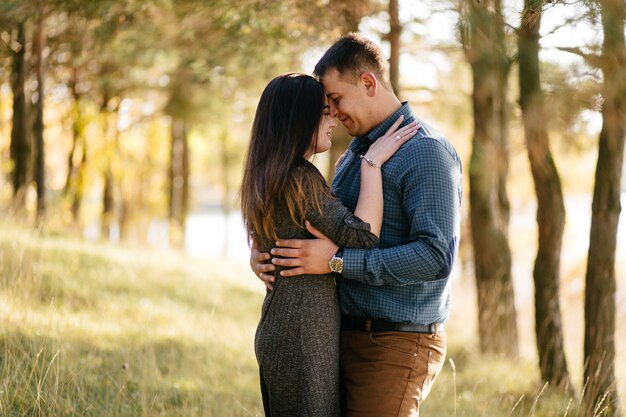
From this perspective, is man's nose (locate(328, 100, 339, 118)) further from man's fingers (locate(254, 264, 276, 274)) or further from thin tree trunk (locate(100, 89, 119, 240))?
thin tree trunk (locate(100, 89, 119, 240))

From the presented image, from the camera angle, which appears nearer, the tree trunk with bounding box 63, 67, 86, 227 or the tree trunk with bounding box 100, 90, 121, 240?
the tree trunk with bounding box 63, 67, 86, 227

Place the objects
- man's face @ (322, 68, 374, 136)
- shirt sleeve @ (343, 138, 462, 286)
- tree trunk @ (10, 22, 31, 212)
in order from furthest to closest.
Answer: tree trunk @ (10, 22, 31, 212)
man's face @ (322, 68, 374, 136)
shirt sleeve @ (343, 138, 462, 286)

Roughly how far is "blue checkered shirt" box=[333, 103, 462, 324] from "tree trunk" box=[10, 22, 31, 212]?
8645mm

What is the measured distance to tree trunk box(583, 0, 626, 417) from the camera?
14.6 ft

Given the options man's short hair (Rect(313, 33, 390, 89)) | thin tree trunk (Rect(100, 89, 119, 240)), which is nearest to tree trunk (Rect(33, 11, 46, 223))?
thin tree trunk (Rect(100, 89, 119, 240))

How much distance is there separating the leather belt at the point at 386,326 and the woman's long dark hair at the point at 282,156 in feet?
1.56

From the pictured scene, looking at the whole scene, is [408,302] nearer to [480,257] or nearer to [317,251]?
[317,251]

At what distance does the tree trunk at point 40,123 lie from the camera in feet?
34.2

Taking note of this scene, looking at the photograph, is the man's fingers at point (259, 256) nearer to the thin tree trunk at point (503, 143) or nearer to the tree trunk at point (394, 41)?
the thin tree trunk at point (503, 143)

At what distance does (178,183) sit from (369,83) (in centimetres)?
1594

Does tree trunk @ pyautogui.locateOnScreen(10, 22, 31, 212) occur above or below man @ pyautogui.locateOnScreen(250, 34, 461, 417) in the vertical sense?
above

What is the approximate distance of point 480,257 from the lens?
7703 mm

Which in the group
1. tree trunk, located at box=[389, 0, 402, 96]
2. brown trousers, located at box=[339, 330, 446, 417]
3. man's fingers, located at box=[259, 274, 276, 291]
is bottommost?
brown trousers, located at box=[339, 330, 446, 417]

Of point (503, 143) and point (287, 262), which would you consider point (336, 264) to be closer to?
point (287, 262)
